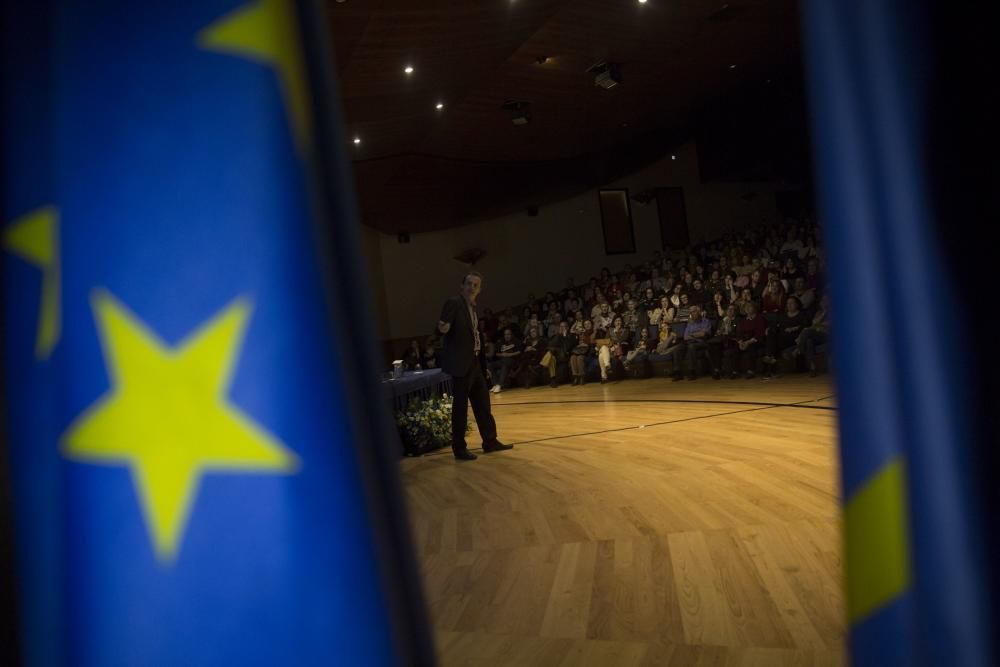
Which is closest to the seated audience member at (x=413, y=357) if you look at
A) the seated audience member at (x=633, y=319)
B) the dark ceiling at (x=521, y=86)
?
the dark ceiling at (x=521, y=86)

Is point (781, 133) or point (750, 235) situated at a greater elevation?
point (781, 133)

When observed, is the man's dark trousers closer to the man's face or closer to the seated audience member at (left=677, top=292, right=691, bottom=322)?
the man's face

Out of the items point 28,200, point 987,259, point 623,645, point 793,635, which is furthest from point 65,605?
point 793,635

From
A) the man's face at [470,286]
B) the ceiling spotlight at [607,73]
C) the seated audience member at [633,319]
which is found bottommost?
the seated audience member at [633,319]

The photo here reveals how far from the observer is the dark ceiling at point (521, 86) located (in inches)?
261

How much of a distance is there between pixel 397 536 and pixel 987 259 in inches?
27.3

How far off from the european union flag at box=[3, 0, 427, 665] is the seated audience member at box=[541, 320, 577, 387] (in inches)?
375

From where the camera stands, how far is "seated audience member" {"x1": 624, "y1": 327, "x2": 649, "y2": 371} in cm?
920

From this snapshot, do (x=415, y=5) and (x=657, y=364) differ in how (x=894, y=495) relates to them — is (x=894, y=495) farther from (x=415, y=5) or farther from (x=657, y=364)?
(x=657, y=364)

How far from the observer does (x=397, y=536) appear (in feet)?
2.83

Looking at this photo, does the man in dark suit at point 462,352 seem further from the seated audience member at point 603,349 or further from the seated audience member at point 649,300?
the seated audience member at point 649,300

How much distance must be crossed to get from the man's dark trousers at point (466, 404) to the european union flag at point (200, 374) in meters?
3.65

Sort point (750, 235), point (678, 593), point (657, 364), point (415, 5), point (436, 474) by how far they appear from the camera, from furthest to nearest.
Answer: point (750, 235)
point (657, 364)
point (415, 5)
point (436, 474)
point (678, 593)

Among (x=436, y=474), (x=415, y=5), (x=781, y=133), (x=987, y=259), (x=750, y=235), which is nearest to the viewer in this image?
(x=987, y=259)
